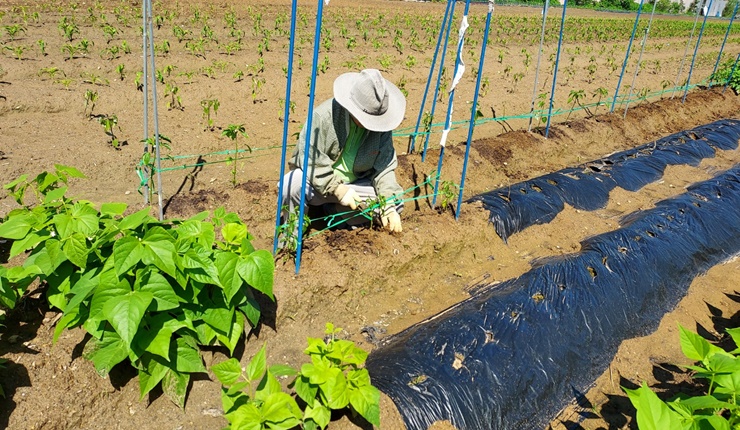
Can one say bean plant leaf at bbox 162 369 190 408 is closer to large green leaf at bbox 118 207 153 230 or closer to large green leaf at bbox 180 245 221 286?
large green leaf at bbox 180 245 221 286

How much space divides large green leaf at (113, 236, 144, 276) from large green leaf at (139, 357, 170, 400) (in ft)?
1.54

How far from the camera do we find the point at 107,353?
1955 mm

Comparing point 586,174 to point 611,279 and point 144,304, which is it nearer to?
point 611,279

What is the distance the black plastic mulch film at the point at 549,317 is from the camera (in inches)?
91.9

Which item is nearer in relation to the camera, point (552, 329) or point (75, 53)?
point (552, 329)

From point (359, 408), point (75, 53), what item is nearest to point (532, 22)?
point (75, 53)

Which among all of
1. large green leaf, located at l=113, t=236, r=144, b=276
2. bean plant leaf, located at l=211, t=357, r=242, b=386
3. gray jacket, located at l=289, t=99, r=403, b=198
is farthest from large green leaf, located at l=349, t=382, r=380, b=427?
gray jacket, located at l=289, t=99, r=403, b=198

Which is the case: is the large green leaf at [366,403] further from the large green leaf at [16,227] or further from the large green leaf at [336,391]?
the large green leaf at [16,227]

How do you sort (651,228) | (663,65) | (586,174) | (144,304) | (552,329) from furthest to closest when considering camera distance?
(663,65)
(586,174)
(651,228)
(552,329)
(144,304)

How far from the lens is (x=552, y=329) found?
2.77 m

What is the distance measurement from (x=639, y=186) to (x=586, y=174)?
29.1 inches

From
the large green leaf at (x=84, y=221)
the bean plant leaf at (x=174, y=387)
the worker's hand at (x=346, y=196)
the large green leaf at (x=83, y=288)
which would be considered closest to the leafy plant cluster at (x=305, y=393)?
the bean plant leaf at (x=174, y=387)

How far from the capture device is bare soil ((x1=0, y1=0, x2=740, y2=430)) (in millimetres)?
2135

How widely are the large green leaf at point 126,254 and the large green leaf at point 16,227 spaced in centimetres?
52
